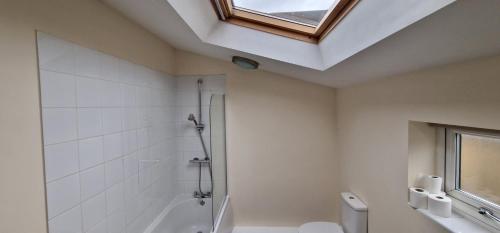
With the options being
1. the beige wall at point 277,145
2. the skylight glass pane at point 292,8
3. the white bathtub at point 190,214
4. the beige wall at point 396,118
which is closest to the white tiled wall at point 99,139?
the white bathtub at point 190,214

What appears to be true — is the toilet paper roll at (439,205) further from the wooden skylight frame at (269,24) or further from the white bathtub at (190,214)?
the white bathtub at (190,214)

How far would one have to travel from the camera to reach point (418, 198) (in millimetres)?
1250

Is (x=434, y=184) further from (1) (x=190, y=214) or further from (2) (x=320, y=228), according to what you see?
(1) (x=190, y=214)

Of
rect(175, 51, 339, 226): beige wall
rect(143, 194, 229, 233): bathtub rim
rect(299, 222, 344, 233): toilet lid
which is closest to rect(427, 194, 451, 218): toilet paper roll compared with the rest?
rect(299, 222, 344, 233): toilet lid

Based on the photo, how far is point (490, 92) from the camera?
84 centimetres

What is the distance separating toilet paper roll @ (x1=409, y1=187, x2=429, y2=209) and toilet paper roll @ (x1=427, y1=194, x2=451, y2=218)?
0.03 m

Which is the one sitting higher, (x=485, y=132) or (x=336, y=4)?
(x=336, y=4)

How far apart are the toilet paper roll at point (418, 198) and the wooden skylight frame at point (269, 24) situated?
3.46ft

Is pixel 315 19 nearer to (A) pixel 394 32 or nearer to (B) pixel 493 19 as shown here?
(A) pixel 394 32

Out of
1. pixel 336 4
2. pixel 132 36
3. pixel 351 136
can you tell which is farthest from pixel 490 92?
pixel 132 36

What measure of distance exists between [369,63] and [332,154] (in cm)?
137

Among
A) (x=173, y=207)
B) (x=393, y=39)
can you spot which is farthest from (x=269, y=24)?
(x=173, y=207)

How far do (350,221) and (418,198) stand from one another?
0.82 m

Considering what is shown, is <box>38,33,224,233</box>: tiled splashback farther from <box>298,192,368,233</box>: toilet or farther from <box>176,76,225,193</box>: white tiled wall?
<box>298,192,368,233</box>: toilet
